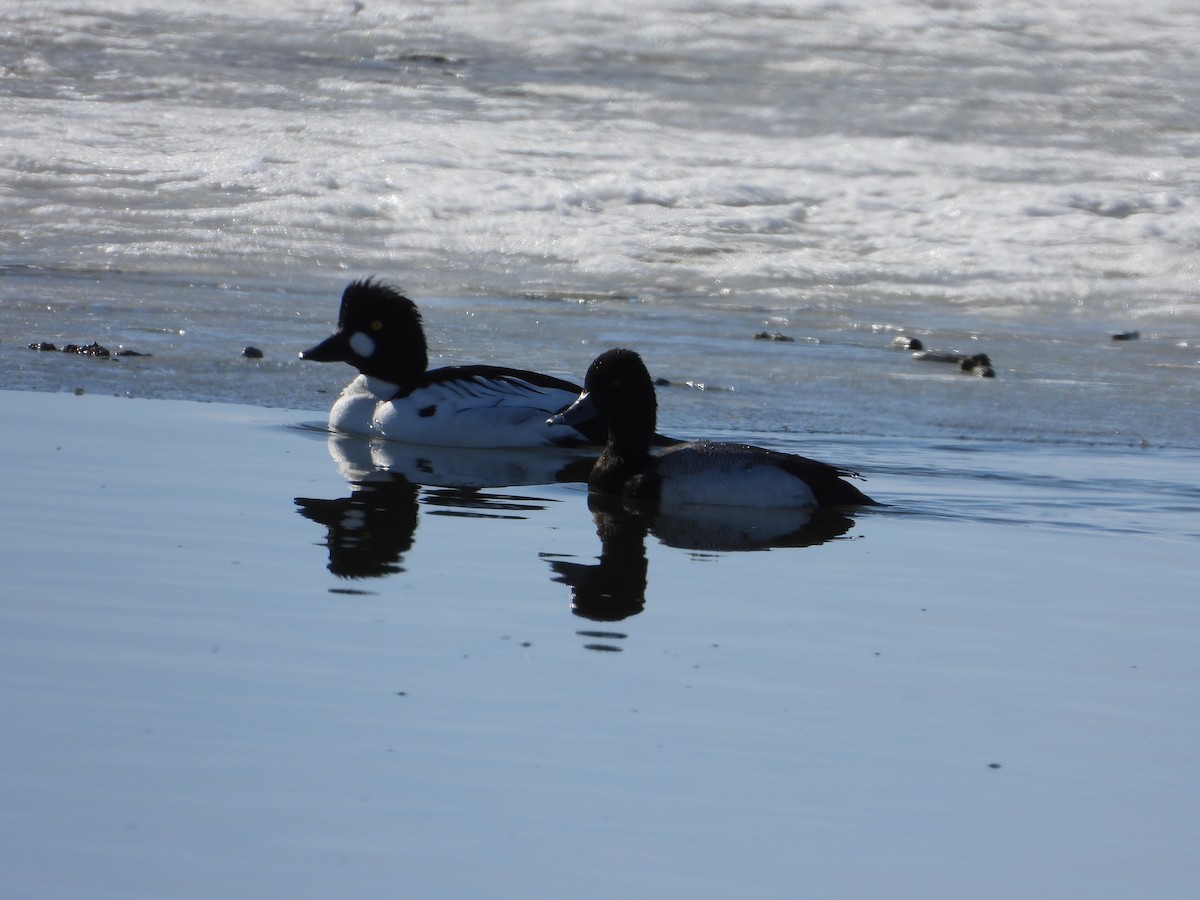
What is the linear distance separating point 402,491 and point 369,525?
959 mm

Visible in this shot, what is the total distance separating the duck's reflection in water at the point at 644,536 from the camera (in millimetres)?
5527

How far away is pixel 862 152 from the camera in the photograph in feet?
56.9

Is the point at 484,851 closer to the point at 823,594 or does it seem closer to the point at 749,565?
the point at 823,594

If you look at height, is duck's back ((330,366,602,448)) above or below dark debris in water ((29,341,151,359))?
below

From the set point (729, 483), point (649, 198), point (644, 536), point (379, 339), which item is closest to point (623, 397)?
point (729, 483)

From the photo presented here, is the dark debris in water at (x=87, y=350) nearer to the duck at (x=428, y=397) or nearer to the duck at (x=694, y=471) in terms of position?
the duck at (x=428, y=397)

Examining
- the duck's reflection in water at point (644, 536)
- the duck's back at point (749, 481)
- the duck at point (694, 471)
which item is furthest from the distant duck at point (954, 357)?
the duck's reflection in water at point (644, 536)

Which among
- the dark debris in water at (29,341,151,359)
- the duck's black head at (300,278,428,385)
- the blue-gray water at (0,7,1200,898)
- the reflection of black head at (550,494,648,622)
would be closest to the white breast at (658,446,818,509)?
the reflection of black head at (550,494,648,622)

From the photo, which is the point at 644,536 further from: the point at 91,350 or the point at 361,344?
the point at 91,350

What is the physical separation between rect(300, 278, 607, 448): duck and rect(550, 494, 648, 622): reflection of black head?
70.6 inches

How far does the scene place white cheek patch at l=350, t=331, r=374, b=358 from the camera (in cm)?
969

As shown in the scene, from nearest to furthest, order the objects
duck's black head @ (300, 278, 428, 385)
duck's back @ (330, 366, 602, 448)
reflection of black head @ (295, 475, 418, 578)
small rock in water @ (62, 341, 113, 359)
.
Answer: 1. reflection of black head @ (295, 475, 418, 578)
2. duck's back @ (330, 366, 602, 448)
3. duck's black head @ (300, 278, 428, 385)
4. small rock in water @ (62, 341, 113, 359)

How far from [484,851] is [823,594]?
2412 millimetres

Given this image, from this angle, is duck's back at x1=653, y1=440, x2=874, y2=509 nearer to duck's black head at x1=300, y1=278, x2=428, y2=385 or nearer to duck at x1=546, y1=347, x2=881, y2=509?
duck at x1=546, y1=347, x2=881, y2=509
